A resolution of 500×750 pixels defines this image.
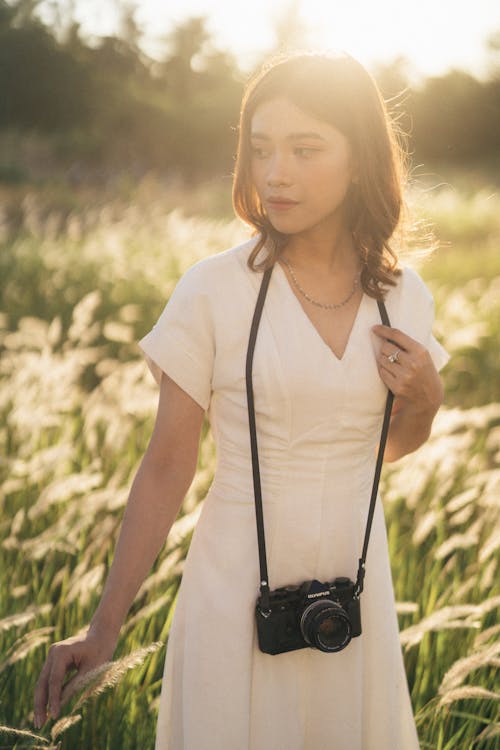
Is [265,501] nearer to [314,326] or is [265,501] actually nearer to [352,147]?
[314,326]

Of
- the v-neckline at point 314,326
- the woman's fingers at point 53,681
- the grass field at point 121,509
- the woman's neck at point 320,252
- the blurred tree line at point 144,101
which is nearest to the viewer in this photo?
the woman's fingers at point 53,681

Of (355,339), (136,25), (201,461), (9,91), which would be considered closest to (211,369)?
(355,339)

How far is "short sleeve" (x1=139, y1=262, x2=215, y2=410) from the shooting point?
4.99 ft

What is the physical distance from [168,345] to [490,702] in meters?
1.53

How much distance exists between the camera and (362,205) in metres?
1.75

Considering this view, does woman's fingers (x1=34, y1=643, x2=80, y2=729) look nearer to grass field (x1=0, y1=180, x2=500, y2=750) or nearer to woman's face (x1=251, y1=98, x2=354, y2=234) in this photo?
grass field (x1=0, y1=180, x2=500, y2=750)

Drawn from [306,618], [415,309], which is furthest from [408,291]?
[306,618]

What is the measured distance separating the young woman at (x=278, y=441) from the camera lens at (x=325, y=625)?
12 mm

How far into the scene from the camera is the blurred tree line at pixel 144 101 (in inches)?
1133

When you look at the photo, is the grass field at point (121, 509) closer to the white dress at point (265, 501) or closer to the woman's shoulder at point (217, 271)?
the white dress at point (265, 501)

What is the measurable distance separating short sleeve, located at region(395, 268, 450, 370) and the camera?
1.81 ft

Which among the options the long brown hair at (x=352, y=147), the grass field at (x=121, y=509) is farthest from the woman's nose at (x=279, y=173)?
the grass field at (x=121, y=509)

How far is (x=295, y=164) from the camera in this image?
1552mm

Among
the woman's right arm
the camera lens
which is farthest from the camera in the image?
the woman's right arm
